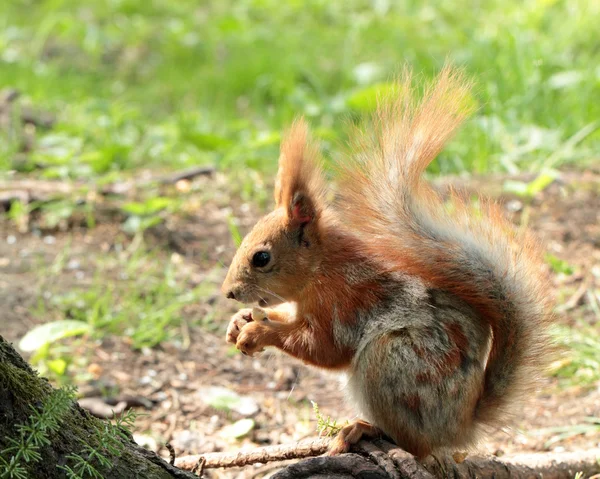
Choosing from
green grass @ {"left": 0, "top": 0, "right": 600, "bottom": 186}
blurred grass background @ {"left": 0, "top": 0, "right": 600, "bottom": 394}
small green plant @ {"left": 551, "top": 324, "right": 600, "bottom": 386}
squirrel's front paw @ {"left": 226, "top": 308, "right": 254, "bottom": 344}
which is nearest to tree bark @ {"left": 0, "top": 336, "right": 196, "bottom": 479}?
squirrel's front paw @ {"left": 226, "top": 308, "right": 254, "bottom": 344}

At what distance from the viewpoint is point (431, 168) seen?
349 cm

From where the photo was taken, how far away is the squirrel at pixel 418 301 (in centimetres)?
153

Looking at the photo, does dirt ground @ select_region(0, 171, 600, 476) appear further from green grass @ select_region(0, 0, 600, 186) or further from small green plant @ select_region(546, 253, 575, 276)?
green grass @ select_region(0, 0, 600, 186)

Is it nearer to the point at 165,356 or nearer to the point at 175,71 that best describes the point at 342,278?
the point at 165,356

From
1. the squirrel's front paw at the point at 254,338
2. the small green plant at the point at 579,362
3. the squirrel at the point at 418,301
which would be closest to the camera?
the squirrel at the point at 418,301

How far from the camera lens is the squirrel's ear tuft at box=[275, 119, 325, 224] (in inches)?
66.9

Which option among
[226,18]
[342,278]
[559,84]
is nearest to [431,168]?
[559,84]

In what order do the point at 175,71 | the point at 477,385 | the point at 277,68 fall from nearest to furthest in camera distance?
the point at 477,385, the point at 277,68, the point at 175,71

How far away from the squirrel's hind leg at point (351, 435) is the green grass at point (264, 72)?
1.25 meters

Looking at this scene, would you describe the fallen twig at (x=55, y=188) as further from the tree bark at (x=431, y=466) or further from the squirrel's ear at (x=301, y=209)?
the tree bark at (x=431, y=466)

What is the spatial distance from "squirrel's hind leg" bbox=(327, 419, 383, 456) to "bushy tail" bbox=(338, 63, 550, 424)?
20 cm

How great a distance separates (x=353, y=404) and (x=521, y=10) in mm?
3940

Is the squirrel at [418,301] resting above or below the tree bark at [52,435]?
above

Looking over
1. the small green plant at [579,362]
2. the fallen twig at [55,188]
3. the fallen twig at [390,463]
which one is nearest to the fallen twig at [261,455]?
the fallen twig at [390,463]
